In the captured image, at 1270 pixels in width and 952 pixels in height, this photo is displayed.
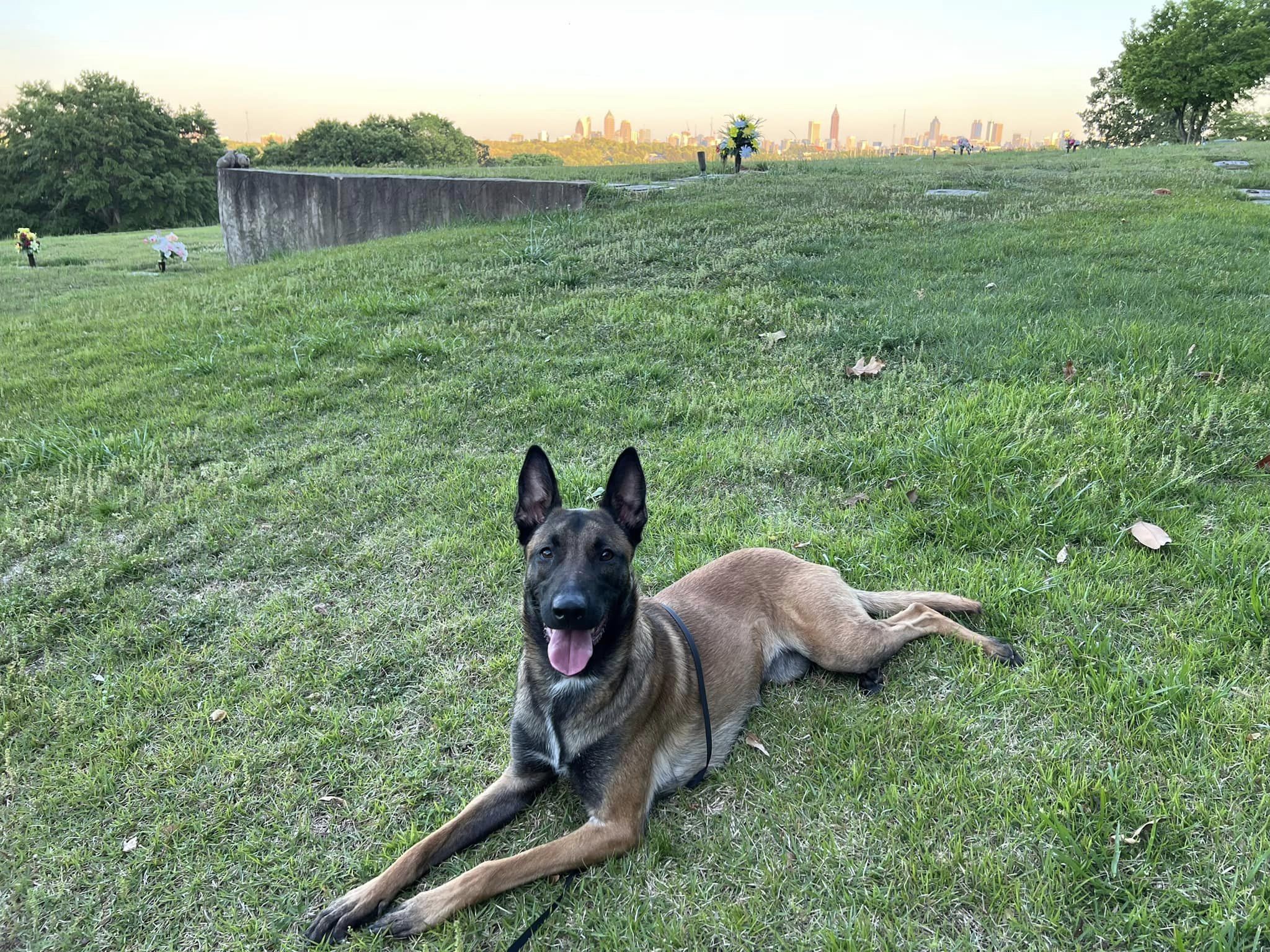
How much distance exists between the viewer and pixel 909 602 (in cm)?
340

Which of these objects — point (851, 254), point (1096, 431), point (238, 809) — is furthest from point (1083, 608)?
point (851, 254)

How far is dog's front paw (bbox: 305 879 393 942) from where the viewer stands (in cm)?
228

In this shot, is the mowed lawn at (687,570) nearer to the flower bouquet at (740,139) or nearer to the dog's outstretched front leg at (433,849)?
the dog's outstretched front leg at (433,849)

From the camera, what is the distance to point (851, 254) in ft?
27.5

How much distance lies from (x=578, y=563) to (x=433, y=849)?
1.09m

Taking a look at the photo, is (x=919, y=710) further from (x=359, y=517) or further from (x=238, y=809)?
(x=359, y=517)

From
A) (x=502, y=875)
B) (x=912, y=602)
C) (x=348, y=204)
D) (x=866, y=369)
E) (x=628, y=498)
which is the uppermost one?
(x=348, y=204)

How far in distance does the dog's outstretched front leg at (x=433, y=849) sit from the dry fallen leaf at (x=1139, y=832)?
1886 mm

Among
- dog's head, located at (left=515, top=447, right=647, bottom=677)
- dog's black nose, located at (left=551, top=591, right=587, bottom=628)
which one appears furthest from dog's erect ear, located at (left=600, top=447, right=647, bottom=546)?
dog's black nose, located at (left=551, top=591, right=587, bottom=628)

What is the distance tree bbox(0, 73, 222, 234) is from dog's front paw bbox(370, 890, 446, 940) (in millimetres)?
54232

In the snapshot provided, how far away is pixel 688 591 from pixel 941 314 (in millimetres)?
4411

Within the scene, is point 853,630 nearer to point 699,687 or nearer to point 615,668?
point 699,687

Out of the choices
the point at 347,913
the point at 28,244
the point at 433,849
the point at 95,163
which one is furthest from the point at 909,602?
the point at 95,163

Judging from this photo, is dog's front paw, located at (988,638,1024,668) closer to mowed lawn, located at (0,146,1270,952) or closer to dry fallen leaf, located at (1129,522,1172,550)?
mowed lawn, located at (0,146,1270,952)
